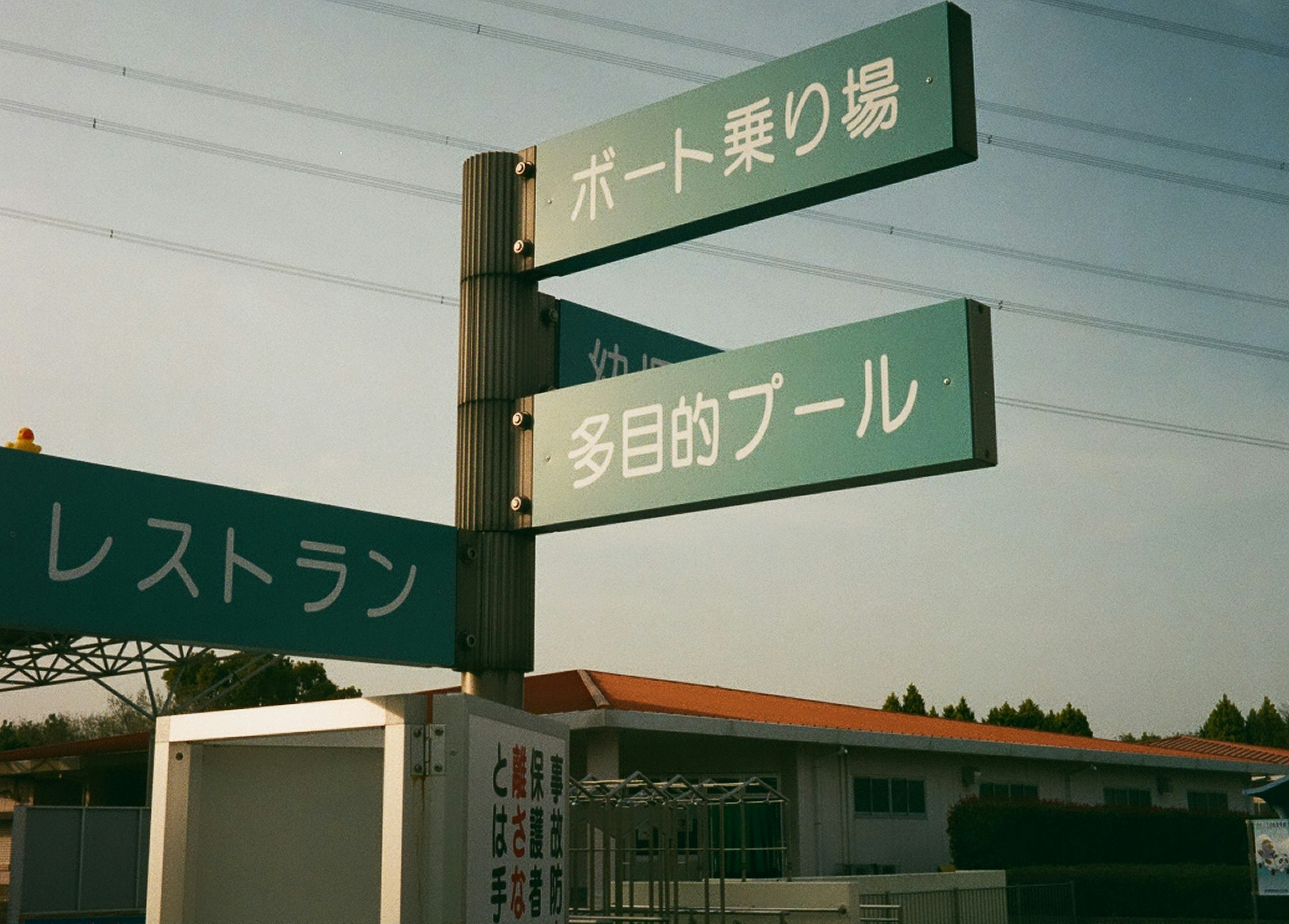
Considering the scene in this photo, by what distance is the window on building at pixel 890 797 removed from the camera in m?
30.4

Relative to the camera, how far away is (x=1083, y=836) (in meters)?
32.5

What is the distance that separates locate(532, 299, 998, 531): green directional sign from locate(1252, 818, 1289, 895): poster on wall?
18099mm

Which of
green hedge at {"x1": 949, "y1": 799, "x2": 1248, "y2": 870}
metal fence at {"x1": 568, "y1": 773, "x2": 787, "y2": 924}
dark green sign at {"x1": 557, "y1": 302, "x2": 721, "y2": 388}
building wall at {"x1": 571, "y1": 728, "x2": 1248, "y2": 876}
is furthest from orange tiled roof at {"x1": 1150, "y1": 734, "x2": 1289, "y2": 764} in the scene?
dark green sign at {"x1": 557, "y1": 302, "x2": 721, "y2": 388}

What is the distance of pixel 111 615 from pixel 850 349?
288cm

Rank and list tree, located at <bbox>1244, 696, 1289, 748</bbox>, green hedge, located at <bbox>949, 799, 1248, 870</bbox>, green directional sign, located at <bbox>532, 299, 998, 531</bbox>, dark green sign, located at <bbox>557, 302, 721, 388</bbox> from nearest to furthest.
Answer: green directional sign, located at <bbox>532, 299, 998, 531</bbox> < dark green sign, located at <bbox>557, 302, 721, 388</bbox> < green hedge, located at <bbox>949, 799, 1248, 870</bbox> < tree, located at <bbox>1244, 696, 1289, 748</bbox>

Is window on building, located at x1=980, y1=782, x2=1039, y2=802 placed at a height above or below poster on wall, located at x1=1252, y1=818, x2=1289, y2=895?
above

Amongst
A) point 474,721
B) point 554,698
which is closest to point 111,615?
point 474,721

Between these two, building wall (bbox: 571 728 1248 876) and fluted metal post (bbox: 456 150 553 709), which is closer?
fluted metal post (bbox: 456 150 553 709)

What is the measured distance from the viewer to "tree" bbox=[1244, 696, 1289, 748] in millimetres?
74250

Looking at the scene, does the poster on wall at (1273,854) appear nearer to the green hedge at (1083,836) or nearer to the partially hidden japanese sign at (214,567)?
the green hedge at (1083,836)

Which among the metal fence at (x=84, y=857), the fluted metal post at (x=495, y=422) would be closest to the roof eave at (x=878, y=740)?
the metal fence at (x=84, y=857)

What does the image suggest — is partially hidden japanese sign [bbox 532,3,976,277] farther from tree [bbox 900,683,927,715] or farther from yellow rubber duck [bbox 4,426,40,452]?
tree [bbox 900,683,927,715]

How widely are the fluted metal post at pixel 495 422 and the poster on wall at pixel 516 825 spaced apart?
3.44 ft

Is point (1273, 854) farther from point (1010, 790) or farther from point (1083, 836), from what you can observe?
point (1010, 790)
